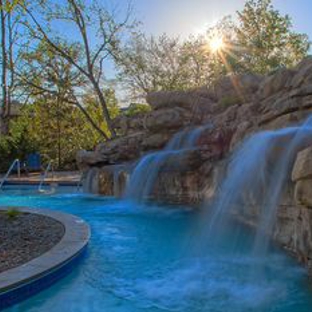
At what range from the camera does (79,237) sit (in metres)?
5.25

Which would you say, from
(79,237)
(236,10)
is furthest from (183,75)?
(79,237)

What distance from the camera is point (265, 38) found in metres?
21.8

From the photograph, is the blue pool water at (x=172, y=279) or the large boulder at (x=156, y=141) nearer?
the blue pool water at (x=172, y=279)

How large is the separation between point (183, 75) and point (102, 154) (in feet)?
31.7

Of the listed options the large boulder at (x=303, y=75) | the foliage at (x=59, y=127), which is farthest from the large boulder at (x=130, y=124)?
the large boulder at (x=303, y=75)

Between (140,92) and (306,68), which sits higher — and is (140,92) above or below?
above

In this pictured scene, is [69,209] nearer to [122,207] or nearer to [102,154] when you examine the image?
[122,207]

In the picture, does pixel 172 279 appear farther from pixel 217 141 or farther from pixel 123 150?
pixel 123 150

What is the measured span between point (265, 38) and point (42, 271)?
20263mm

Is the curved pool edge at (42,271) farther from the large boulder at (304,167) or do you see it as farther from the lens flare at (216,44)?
the lens flare at (216,44)

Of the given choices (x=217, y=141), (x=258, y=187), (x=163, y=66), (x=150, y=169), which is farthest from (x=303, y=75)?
(x=163, y=66)

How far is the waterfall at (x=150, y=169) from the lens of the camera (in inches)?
384

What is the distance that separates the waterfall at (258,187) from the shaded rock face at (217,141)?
98 mm

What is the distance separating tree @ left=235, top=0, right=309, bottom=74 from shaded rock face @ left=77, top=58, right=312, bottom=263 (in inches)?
354
